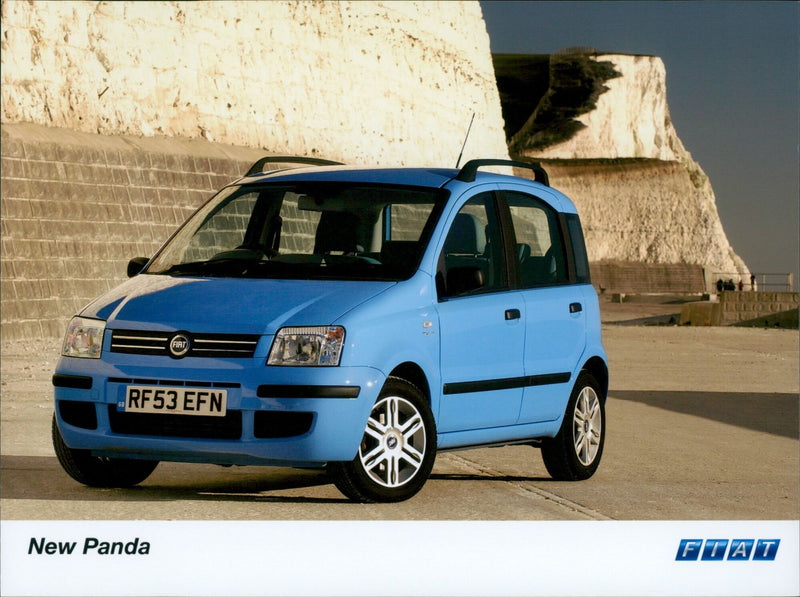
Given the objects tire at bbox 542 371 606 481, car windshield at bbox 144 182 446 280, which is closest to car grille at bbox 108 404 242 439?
car windshield at bbox 144 182 446 280

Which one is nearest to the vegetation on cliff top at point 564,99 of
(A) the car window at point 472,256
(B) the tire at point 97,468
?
(A) the car window at point 472,256

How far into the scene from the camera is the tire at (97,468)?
313 inches

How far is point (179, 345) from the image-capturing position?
22.8 ft

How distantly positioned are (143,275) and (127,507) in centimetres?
123

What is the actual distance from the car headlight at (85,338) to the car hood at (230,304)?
0.14 feet

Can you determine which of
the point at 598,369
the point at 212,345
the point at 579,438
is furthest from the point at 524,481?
the point at 212,345

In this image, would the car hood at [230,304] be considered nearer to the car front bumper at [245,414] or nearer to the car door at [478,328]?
the car front bumper at [245,414]

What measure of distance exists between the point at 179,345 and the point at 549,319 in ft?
8.38

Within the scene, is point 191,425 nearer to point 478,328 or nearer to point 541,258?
point 478,328

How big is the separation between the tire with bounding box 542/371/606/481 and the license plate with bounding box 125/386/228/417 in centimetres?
280

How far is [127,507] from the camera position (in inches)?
295

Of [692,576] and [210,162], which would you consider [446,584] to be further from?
[210,162]

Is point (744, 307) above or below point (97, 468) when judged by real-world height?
below

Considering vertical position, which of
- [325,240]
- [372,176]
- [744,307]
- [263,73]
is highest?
[263,73]
